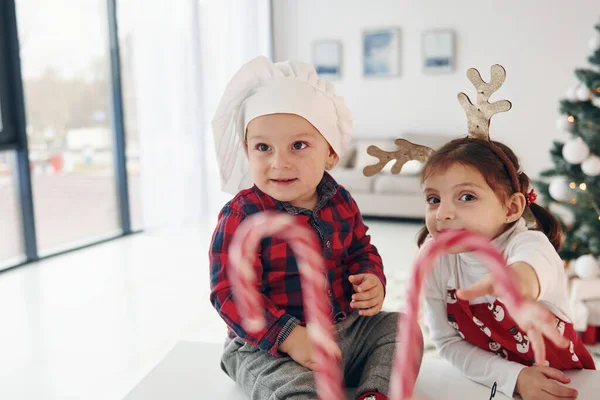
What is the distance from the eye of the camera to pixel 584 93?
2.54m

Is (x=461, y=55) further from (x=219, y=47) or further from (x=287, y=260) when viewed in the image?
(x=287, y=260)

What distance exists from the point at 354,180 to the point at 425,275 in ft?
14.3

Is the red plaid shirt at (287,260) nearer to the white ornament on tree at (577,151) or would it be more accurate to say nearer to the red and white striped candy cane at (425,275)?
the red and white striped candy cane at (425,275)

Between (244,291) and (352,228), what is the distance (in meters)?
0.43

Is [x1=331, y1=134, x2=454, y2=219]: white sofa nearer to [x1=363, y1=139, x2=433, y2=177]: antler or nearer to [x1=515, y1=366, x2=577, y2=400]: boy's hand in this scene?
[x1=363, y1=139, x2=433, y2=177]: antler

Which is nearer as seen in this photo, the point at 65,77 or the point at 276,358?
the point at 276,358

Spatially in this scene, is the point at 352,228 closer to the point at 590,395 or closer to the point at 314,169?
the point at 314,169

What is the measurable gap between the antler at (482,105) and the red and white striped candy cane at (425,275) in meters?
0.48

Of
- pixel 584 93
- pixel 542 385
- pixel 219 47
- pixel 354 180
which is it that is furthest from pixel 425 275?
pixel 219 47

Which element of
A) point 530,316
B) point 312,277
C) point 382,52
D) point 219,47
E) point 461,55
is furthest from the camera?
point 382,52

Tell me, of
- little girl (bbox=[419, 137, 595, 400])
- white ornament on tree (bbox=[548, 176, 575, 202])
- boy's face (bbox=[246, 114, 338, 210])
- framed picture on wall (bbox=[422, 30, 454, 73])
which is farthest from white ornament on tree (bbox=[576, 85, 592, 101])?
framed picture on wall (bbox=[422, 30, 454, 73])

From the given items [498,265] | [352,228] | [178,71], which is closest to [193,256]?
[178,71]

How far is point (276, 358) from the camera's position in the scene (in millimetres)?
907

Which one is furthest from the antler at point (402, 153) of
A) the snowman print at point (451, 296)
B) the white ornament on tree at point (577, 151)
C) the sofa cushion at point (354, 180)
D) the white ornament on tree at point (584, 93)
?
the sofa cushion at point (354, 180)
